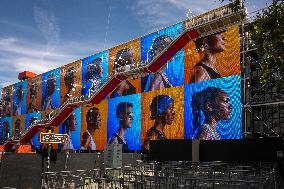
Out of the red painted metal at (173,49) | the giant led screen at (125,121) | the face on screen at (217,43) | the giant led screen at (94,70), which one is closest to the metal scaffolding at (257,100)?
the face on screen at (217,43)

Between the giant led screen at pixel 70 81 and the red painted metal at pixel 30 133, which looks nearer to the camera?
the red painted metal at pixel 30 133

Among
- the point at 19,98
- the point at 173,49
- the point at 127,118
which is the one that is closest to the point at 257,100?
the point at 173,49

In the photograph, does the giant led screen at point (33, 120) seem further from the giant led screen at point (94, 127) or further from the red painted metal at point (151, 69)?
the giant led screen at point (94, 127)

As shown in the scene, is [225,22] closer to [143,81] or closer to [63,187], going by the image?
[143,81]

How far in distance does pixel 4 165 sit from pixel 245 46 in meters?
24.2

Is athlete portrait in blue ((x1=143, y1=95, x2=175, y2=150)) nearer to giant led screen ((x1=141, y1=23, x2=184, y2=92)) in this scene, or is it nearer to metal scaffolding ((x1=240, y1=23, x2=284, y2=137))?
giant led screen ((x1=141, y1=23, x2=184, y2=92))

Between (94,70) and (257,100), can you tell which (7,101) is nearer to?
(94,70)

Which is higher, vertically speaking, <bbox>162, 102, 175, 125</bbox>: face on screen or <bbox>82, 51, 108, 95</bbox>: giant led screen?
<bbox>82, 51, 108, 95</bbox>: giant led screen

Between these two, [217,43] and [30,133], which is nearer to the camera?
[217,43]

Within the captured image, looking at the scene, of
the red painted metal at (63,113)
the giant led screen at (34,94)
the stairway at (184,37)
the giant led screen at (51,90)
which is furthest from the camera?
the giant led screen at (34,94)

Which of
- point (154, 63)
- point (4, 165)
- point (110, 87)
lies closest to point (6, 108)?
point (110, 87)

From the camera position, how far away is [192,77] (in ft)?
117

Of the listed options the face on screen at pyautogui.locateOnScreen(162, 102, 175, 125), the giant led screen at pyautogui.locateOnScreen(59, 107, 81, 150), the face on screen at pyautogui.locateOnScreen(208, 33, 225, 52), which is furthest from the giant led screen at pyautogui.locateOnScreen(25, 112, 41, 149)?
the face on screen at pyautogui.locateOnScreen(208, 33, 225, 52)

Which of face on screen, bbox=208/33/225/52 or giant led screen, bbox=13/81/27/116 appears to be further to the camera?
giant led screen, bbox=13/81/27/116
